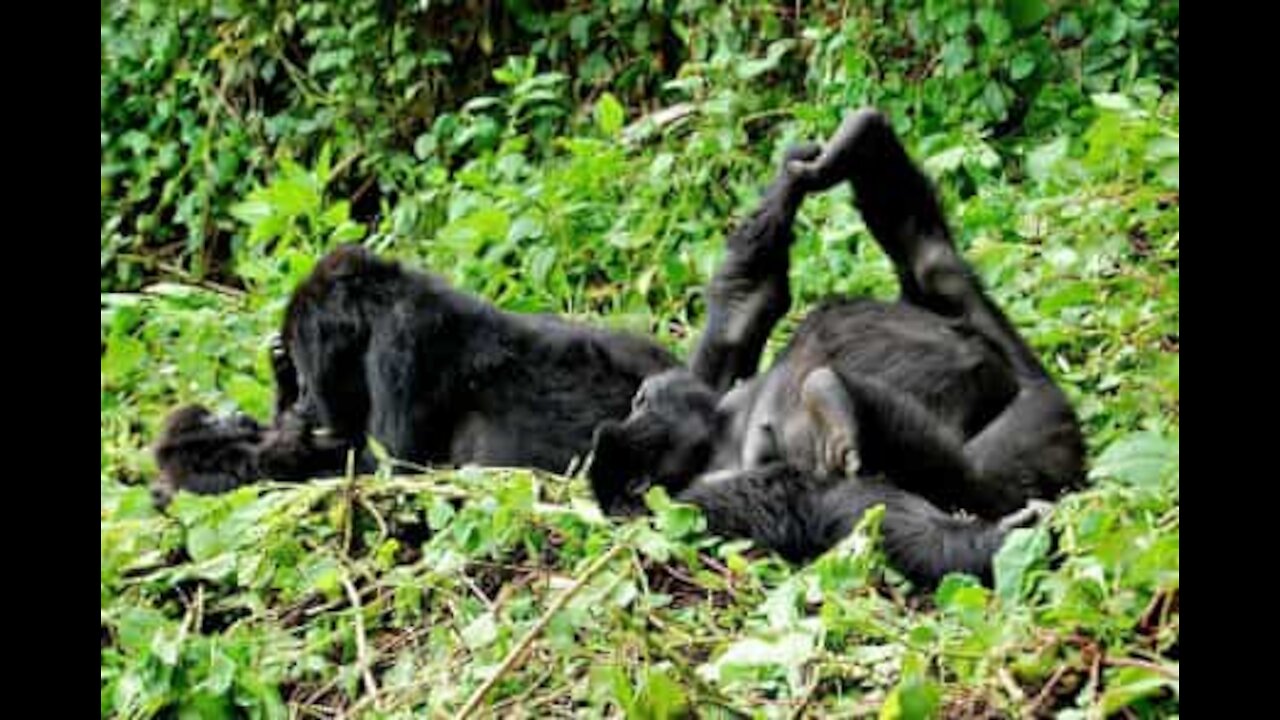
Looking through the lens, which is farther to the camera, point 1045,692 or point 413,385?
point 413,385

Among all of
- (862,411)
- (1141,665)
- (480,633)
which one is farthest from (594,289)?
(1141,665)

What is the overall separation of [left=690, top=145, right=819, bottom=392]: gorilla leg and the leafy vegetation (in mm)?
610

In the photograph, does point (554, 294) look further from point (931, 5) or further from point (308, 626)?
point (308, 626)

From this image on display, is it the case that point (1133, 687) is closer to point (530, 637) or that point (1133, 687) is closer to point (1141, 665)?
point (1141, 665)

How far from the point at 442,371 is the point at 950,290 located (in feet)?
4.37

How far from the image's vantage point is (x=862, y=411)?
4.11 meters

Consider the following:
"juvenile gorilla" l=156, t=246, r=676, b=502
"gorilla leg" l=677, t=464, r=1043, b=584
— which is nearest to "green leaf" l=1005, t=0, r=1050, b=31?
"juvenile gorilla" l=156, t=246, r=676, b=502

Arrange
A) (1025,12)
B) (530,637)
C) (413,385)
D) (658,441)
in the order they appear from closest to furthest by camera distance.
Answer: (530,637)
(658,441)
(413,385)
(1025,12)

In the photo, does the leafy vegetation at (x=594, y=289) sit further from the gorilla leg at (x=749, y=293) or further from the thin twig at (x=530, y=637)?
the gorilla leg at (x=749, y=293)

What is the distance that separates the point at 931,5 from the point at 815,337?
7.99 ft

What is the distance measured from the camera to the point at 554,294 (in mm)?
6352

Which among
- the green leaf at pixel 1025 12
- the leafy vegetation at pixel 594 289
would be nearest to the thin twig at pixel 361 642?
the leafy vegetation at pixel 594 289

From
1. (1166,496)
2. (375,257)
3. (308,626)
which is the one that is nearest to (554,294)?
(375,257)

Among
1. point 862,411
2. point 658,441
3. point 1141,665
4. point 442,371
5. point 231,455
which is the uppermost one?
point 1141,665
